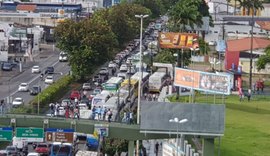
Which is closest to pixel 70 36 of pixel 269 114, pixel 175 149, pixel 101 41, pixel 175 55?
pixel 101 41

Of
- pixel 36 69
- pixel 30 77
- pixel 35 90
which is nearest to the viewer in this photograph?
pixel 35 90

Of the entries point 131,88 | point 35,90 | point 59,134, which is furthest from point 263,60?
point 59,134

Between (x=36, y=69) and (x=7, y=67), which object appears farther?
(x=7, y=67)

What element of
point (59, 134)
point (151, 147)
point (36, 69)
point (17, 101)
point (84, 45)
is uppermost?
point (84, 45)

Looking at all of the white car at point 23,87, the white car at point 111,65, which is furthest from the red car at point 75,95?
the white car at point 111,65

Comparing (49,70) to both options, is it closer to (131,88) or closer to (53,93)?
(53,93)

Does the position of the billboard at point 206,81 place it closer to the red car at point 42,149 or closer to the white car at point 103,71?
the red car at point 42,149

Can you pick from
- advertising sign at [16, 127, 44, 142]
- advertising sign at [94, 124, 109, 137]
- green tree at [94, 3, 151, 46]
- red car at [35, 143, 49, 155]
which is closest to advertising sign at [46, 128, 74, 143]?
advertising sign at [16, 127, 44, 142]
